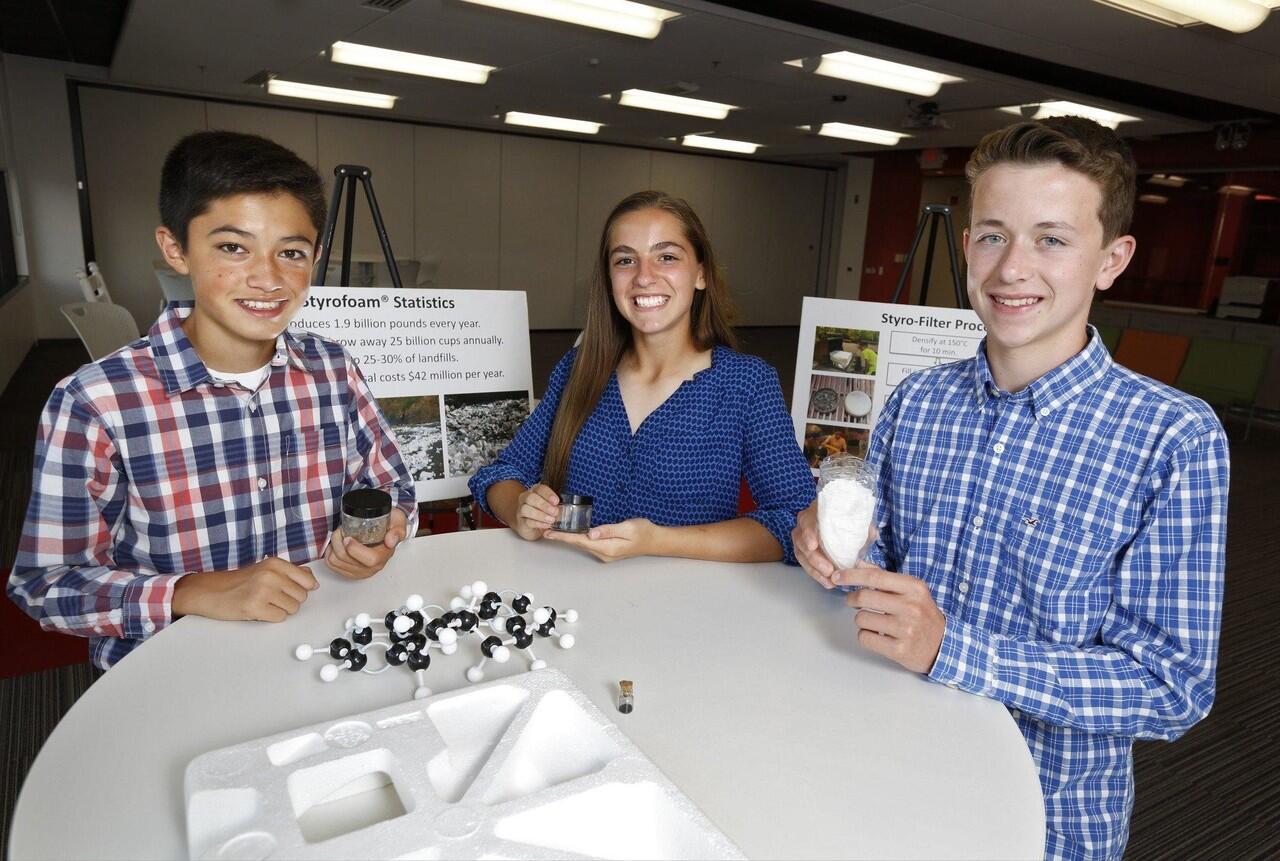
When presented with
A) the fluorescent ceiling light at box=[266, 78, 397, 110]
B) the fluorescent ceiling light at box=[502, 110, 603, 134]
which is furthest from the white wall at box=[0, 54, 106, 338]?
the fluorescent ceiling light at box=[502, 110, 603, 134]

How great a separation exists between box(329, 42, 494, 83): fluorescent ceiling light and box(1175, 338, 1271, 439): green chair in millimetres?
7021

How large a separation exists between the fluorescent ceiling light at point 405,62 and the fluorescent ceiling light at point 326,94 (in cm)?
170

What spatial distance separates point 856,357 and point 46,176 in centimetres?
943

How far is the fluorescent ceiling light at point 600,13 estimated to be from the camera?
461 cm

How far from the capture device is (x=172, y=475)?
1.42 meters

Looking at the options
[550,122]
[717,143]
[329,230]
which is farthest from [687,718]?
[717,143]

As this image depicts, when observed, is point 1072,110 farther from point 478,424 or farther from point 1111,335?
point 478,424

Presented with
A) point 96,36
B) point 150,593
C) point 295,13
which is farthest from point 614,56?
point 150,593

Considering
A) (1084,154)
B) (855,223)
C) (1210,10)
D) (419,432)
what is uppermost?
(1210,10)

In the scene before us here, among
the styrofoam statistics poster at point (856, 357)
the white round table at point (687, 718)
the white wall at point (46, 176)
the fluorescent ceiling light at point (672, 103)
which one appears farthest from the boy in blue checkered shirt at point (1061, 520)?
the white wall at point (46, 176)

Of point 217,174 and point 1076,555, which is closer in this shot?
point 1076,555

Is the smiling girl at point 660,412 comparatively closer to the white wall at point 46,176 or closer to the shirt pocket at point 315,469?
the shirt pocket at point 315,469

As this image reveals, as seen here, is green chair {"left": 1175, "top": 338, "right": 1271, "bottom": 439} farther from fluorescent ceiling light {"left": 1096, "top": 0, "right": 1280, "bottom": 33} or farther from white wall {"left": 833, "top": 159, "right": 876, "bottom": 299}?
white wall {"left": 833, "top": 159, "right": 876, "bottom": 299}

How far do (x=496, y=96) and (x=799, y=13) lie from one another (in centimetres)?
412
